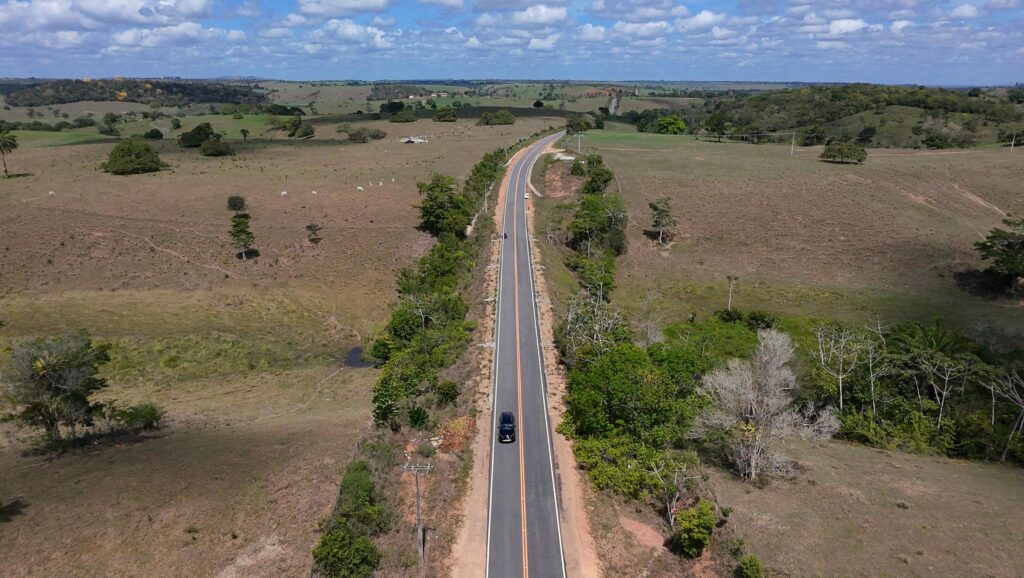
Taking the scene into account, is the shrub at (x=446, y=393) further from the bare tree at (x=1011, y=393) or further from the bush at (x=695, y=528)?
the bare tree at (x=1011, y=393)

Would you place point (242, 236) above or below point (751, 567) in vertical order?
above

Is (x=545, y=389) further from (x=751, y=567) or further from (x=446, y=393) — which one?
(x=751, y=567)

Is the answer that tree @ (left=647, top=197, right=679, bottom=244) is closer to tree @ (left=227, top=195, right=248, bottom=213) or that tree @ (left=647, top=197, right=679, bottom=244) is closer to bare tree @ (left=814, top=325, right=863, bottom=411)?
bare tree @ (left=814, top=325, right=863, bottom=411)

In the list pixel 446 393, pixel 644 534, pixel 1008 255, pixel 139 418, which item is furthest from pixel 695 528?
pixel 1008 255

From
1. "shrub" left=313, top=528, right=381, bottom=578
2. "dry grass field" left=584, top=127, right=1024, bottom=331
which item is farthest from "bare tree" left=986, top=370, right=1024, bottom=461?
"shrub" left=313, top=528, right=381, bottom=578

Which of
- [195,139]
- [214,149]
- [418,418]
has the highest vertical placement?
[195,139]

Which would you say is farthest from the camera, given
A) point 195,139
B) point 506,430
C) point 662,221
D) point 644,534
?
point 195,139

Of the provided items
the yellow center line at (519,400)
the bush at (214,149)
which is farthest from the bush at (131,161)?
the yellow center line at (519,400)
